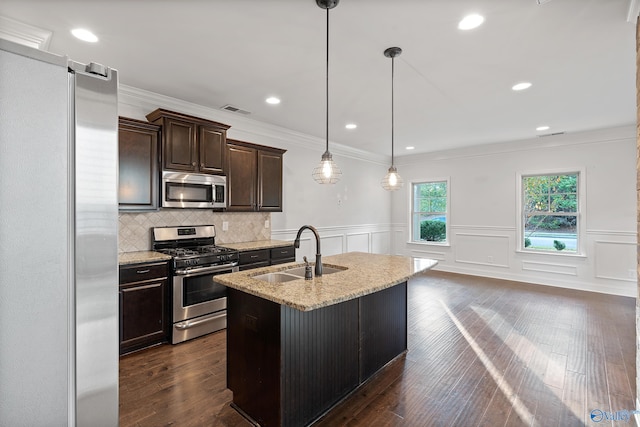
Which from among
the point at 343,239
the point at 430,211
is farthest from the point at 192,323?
the point at 430,211

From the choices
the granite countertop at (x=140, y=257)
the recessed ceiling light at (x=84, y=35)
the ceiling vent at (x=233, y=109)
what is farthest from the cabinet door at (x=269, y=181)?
the recessed ceiling light at (x=84, y=35)

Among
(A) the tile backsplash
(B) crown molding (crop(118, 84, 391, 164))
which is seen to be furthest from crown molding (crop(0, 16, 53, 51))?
(A) the tile backsplash

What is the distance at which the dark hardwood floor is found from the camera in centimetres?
208

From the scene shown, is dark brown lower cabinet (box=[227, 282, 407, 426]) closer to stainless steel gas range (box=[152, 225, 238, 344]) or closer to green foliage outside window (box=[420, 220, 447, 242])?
stainless steel gas range (box=[152, 225, 238, 344])

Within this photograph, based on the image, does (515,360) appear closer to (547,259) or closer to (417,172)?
(547,259)

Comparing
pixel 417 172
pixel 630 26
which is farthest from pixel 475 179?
pixel 630 26

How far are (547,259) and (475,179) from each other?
2.01m

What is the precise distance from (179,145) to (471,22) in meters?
3.00

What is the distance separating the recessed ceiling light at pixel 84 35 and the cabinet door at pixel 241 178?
69.7 inches

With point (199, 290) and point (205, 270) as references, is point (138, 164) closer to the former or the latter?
point (205, 270)

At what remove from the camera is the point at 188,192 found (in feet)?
11.6

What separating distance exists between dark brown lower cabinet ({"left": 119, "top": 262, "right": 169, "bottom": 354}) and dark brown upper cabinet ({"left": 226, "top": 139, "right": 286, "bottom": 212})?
4.19ft

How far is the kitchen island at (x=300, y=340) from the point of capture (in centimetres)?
180

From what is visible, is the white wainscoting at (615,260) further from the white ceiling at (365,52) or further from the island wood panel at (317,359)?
the island wood panel at (317,359)
